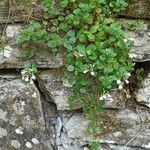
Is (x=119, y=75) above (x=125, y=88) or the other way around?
above

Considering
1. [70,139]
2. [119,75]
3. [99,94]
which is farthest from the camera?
[70,139]

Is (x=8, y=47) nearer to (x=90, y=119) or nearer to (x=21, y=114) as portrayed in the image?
(x=21, y=114)

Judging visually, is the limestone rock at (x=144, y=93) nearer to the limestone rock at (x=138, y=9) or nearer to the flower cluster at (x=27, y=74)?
the limestone rock at (x=138, y=9)

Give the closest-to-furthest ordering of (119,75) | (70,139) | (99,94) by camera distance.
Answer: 1. (119,75)
2. (99,94)
3. (70,139)

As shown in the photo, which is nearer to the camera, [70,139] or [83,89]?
[83,89]

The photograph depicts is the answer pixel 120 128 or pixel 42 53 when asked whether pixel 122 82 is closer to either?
pixel 120 128

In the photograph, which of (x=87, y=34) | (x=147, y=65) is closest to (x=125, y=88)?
(x=147, y=65)

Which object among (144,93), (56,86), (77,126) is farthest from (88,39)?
Result: (77,126)
